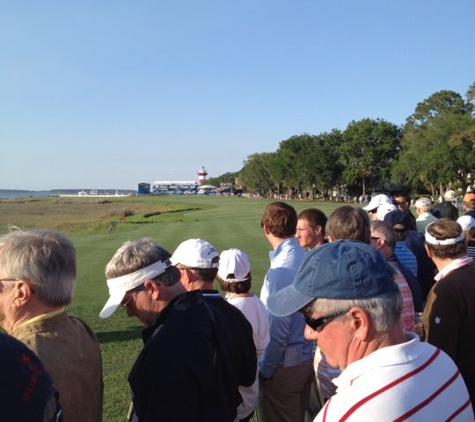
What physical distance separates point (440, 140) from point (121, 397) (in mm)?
65930

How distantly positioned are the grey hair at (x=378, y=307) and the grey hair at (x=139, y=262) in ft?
4.33

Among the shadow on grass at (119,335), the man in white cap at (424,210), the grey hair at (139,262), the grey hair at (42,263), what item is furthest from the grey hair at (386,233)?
the shadow on grass at (119,335)

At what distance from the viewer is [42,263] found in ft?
8.16

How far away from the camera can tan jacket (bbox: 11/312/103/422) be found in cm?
231

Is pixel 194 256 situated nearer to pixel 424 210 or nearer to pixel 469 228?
pixel 469 228

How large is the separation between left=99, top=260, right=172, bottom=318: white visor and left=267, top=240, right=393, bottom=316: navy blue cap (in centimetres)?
117

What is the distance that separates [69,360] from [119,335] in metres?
5.96

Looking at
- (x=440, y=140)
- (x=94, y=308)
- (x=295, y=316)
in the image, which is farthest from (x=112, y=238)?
(x=440, y=140)

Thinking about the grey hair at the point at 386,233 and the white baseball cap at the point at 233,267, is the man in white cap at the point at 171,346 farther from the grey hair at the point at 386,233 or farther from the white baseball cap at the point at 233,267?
the grey hair at the point at 386,233

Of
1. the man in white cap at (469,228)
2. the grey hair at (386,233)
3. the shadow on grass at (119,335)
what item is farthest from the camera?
the shadow on grass at (119,335)

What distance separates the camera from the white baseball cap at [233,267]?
3777 millimetres

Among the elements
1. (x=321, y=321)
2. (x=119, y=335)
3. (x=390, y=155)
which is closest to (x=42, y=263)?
(x=321, y=321)

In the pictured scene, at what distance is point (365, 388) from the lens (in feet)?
5.04

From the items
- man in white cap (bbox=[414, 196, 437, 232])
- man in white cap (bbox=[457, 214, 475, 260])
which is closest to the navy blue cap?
man in white cap (bbox=[457, 214, 475, 260])
